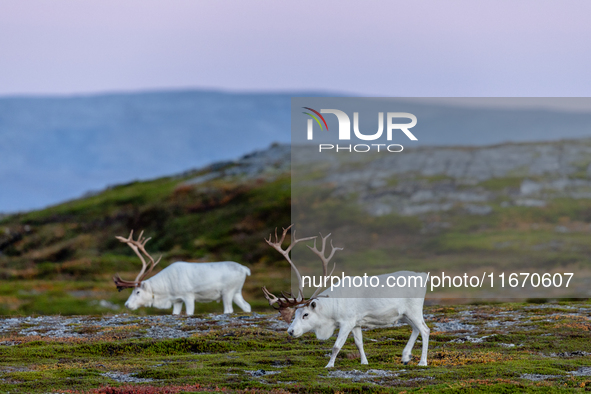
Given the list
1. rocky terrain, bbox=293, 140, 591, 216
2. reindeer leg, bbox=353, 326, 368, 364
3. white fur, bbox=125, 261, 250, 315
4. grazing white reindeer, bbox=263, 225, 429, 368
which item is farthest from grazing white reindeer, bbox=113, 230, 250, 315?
rocky terrain, bbox=293, 140, 591, 216

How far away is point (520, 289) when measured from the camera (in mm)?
91062

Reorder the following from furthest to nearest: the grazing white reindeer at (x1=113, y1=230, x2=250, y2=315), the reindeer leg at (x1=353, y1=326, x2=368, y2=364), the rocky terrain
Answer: the rocky terrain, the grazing white reindeer at (x1=113, y1=230, x2=250, y2=315), the reindeer leg at (x1=353, y1=326, x2=368, y2=364)

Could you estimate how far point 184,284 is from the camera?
1444 inches

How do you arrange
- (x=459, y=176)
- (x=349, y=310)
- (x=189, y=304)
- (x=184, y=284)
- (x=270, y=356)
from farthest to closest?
(x=459, y=176) < (x=189, y=304) < (x=184, y=284) < (x=270, y=356) < (x=349, y=310)

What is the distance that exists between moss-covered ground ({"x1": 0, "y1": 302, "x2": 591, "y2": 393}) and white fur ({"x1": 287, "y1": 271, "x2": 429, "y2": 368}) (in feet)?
3.98

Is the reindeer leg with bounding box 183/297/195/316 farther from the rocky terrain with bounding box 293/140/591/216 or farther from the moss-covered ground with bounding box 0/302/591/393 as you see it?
A: the rocky terrain with bounding box 293/140/591/216

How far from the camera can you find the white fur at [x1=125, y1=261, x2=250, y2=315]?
3638cm

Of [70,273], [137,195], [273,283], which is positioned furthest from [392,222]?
[70,273]

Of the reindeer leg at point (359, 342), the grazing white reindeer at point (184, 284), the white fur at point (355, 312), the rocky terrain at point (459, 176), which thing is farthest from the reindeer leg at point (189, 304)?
the rocky terrain at point (459, 176)

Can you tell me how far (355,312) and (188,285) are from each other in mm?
16788

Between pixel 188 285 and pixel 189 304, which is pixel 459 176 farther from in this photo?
pixel 188 285

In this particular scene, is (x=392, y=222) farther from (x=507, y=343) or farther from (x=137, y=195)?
(x=507, y=343)

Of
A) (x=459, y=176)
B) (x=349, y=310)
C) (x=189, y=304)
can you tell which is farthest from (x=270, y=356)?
(x=459, y=176)

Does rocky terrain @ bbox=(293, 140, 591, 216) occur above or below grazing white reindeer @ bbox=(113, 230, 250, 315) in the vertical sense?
above
